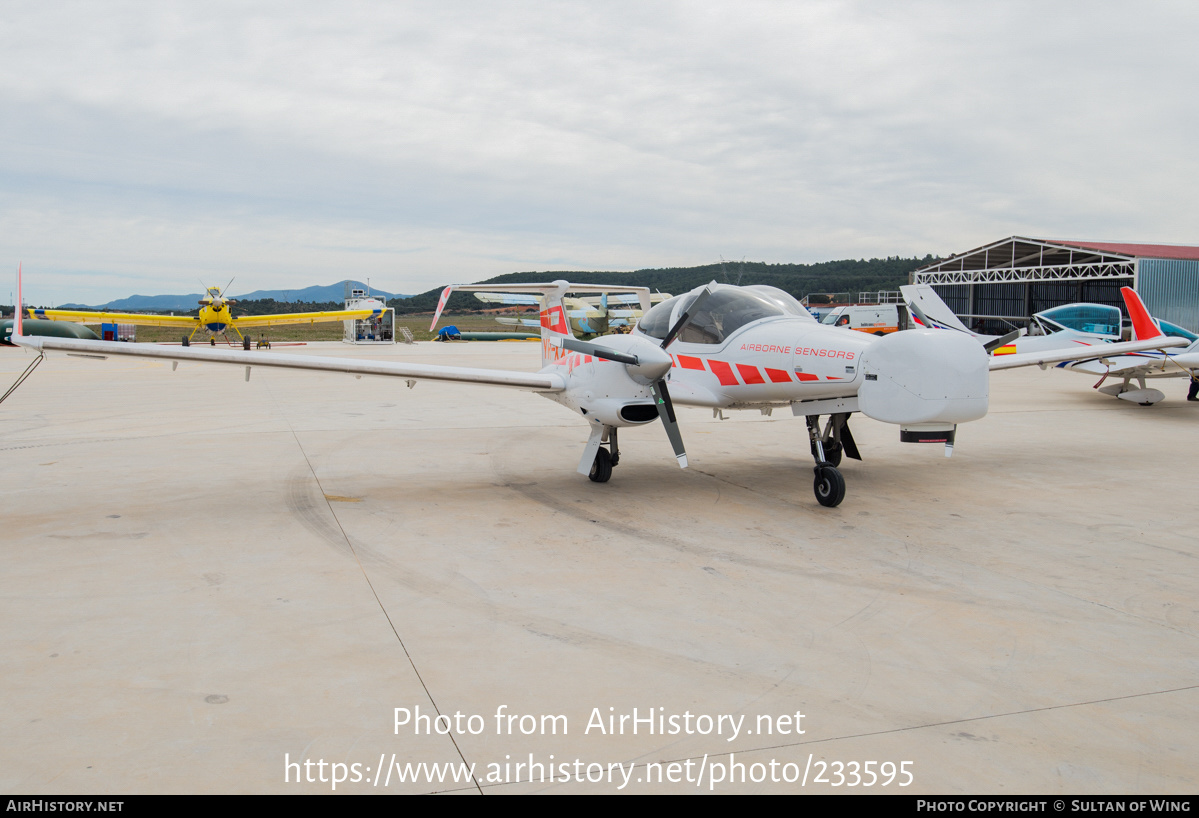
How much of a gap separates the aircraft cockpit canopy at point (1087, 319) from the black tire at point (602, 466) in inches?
661

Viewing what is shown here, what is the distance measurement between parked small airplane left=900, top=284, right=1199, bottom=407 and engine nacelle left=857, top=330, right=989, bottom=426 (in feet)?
13.2

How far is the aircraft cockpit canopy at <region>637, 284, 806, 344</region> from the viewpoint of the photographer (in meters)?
9.02

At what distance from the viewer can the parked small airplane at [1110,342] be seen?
49.7 feet

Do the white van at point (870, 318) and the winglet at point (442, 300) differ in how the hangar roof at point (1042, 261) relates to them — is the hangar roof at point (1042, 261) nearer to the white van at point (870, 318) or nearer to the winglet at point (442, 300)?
the white van at point (870, 318)

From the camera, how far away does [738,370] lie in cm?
876

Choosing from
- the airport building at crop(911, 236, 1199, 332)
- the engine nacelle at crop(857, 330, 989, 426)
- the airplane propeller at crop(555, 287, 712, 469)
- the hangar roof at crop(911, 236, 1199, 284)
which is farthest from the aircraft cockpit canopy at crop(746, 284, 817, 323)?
the hangar roof at crop(911, 236, 1199, 284)

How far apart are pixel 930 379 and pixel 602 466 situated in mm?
3961

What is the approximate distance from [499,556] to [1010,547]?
4448 millimetres

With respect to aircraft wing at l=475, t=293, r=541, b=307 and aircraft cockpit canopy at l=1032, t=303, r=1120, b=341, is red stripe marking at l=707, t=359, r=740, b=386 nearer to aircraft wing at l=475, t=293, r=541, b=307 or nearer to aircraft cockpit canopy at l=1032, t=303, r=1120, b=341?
aircraft wing at l=475, t=293, r=541, b=307

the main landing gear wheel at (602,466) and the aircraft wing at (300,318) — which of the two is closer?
the main landing gear wheel at (602,466)

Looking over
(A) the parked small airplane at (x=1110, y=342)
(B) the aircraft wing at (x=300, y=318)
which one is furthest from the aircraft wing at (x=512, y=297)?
(B) the aircraft wing at (x=300, y=318)

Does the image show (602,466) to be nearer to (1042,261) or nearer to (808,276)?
(1042,261)

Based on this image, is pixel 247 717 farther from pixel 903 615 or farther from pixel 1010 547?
pixel 1010 547
